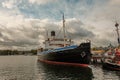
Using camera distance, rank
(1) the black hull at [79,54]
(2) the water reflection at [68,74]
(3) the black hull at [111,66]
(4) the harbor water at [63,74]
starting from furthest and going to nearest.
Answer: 1. (1) the black hull at [79,54]
2. (3) the black hull at [111,66]
3. (4) the harbor water at [63,74]
4. (2) the water reflection at [68,74]

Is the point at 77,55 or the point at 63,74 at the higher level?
the point at 77,55

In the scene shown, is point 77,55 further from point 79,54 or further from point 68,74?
point 68,74

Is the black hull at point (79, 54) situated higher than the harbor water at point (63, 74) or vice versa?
the black hull at point (79, 54)

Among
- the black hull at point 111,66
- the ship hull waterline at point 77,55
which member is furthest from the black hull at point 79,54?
the black hull at point 111,66

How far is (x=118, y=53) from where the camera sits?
4197cm

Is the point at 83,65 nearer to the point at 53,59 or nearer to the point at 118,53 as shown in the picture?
the point at 118,53

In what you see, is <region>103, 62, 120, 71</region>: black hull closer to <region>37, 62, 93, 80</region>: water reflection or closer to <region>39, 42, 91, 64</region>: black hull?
<region>39, 42, 91, 64</region>: black hull

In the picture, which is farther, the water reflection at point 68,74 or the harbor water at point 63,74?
the harbor water at point 63,74

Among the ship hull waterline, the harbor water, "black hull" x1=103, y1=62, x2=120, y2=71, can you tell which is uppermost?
the ship hull waterline

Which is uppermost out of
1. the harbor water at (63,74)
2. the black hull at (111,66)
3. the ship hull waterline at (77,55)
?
the ship hull waterline at (77,55)

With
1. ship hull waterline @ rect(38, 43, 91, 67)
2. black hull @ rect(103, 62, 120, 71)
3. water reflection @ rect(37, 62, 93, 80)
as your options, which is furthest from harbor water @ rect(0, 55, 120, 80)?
ship hull waterline @ rect(38, 43, 91, 67)

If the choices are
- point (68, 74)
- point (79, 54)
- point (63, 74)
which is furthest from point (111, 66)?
point (63, 74)

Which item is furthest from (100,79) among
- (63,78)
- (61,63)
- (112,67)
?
(61,63)

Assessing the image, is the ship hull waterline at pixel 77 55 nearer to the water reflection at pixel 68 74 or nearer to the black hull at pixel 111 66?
the water reflection at pixel 68 74
